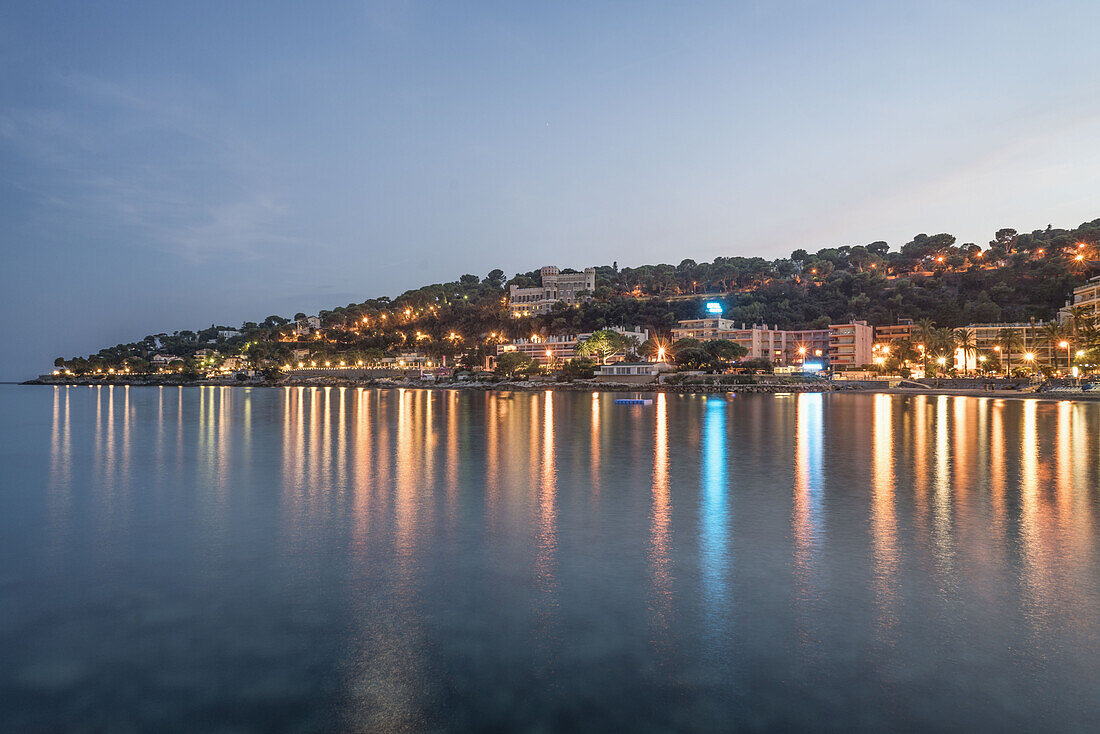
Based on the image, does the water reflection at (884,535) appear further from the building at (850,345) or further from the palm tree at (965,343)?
the building at (850,345)

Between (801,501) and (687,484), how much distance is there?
3.53m

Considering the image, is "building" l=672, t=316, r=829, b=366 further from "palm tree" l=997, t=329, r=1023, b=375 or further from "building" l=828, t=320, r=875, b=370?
"palm tree" l=997, t=329, r=1023, b=375

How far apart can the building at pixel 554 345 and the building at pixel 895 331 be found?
3861cm

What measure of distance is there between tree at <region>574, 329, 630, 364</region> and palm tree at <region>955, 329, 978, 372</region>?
152ft

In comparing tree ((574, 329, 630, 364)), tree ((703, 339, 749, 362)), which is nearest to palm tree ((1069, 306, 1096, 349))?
tree ((703, 339, 749, 362))

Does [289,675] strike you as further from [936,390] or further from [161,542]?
[936,390]

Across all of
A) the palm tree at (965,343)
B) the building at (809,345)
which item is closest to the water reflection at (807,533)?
the palm tree at (965,343)

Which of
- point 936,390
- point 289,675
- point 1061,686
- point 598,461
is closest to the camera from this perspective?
point 1061,686

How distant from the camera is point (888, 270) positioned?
137 meters

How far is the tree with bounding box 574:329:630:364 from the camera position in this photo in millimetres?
98062

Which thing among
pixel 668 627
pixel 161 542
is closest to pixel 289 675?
pixel 668 627

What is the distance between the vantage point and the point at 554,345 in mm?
112812

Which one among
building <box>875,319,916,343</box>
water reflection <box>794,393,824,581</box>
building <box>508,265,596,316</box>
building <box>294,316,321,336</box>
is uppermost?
building <box>508,265,596,316</box>

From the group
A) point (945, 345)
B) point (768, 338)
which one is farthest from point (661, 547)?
point (768, 338)
